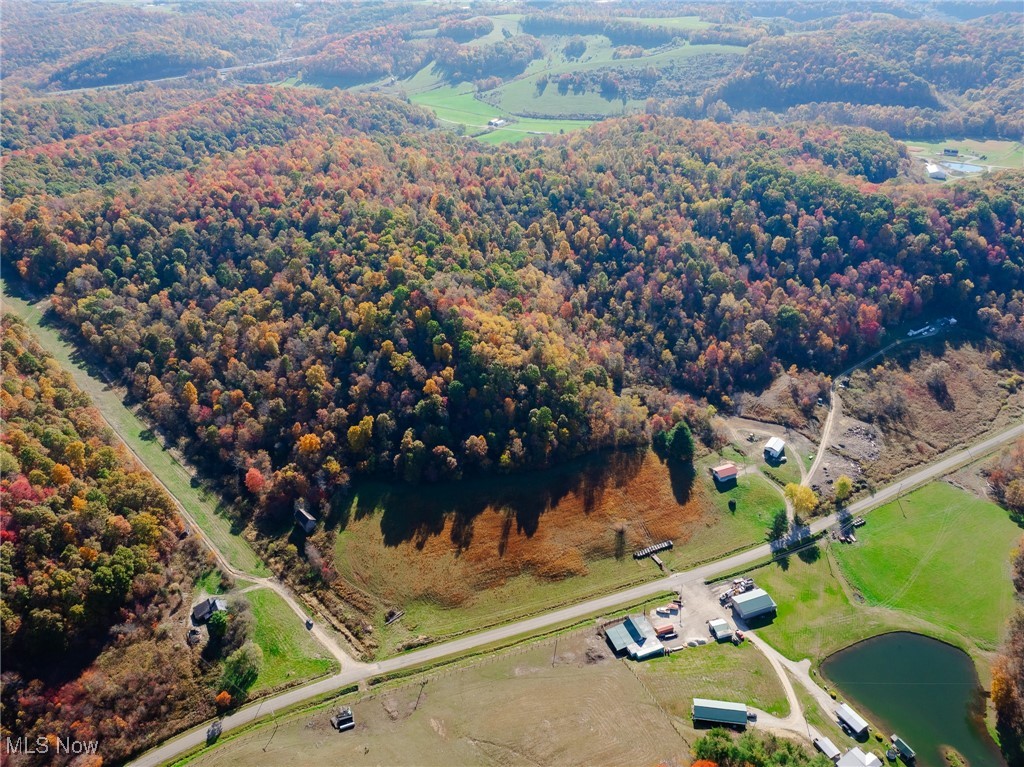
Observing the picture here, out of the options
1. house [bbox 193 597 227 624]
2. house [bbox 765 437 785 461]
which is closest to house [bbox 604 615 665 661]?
house [bbox 765 437 785 461]

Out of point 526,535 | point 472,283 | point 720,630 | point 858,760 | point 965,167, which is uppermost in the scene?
point 965,167

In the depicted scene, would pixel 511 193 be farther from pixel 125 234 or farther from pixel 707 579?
pixel 707 579

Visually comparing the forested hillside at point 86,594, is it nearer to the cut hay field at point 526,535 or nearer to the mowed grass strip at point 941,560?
the cut hay field at point 526,535

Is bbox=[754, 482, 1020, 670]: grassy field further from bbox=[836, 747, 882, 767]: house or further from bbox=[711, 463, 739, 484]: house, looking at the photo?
bbox=[711, 463, 739, 484]: house

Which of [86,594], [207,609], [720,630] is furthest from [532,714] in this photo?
[86,594]

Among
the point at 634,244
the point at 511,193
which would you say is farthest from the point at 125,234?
the point at 634,244

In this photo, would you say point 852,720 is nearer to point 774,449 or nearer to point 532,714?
point 532,714
